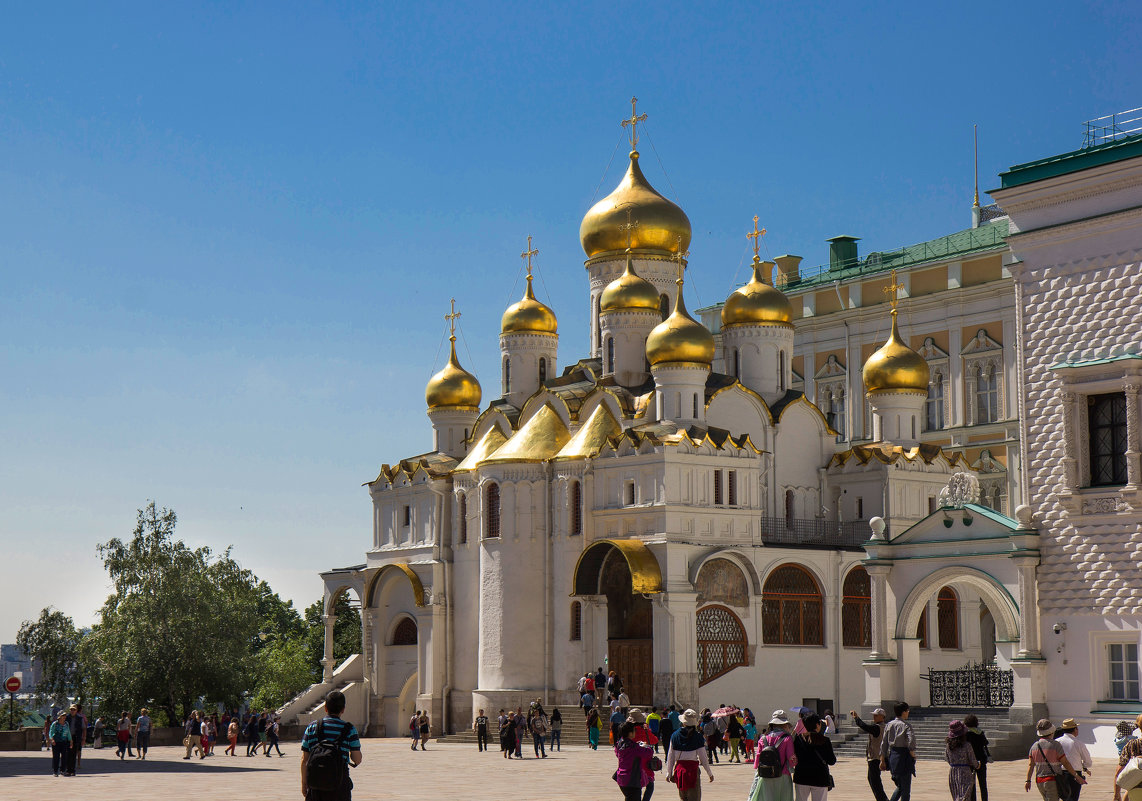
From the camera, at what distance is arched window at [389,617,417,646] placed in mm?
41000

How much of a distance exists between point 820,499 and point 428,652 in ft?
35.2

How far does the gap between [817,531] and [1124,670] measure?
601 inches

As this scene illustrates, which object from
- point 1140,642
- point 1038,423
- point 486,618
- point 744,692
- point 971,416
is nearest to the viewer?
point 1140,642

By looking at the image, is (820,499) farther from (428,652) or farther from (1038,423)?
(1038,423)

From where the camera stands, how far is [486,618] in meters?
36.8

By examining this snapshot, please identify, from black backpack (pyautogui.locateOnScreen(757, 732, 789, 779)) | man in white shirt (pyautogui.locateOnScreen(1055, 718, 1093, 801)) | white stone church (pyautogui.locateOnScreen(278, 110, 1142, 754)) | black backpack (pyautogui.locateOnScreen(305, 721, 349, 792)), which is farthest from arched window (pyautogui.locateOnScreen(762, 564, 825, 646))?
black backpack (pyautogui.locateOnScreen(305, 721, 349, 792))

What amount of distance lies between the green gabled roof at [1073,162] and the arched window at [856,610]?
13.9 meters

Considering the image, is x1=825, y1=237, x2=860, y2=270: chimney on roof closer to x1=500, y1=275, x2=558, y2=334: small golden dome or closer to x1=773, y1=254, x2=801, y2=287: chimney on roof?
x1=773, y1=254, x2=801, y2=287: chimney on roof

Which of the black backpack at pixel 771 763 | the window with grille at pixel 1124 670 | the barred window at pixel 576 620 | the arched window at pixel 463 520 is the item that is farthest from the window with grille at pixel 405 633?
the black backpack at pixel 771 763

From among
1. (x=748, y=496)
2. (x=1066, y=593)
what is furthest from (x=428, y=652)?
(x=1066, y=593)

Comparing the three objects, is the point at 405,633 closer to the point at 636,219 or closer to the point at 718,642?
the point at 718,642

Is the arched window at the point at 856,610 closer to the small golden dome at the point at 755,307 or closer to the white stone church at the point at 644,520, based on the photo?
the white stone church at the point at 644,520

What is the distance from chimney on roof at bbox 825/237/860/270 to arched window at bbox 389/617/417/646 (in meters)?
18.7

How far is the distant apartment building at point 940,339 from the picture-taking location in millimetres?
41656
